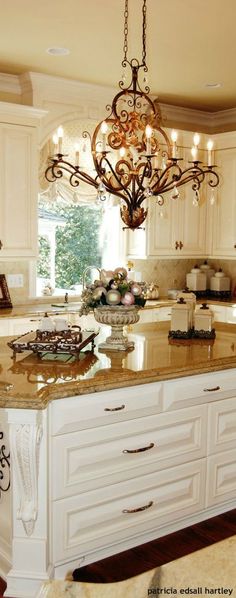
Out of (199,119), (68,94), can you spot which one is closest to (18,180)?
(68,94)

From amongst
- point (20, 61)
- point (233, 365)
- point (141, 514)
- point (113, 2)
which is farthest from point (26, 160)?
point (141, 514)

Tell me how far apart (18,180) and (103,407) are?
2980mm

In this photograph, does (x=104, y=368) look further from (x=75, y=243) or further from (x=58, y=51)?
(x=75, y=243)

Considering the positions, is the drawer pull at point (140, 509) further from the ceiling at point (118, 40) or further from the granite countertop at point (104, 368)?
the ceiling at point (118, 40)

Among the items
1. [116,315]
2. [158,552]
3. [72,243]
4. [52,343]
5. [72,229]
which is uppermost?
[72,229]

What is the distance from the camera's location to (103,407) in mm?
2738

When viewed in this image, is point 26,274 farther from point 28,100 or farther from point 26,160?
point 28,100

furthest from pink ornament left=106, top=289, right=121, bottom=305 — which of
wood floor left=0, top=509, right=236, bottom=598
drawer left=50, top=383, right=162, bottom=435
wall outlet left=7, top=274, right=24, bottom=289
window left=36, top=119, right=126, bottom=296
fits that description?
window left=36, top=119, right=126, bottom=296

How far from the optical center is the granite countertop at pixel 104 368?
2523mm

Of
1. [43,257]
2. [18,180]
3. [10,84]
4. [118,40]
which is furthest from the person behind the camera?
[43,257]

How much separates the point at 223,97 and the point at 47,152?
1.81m

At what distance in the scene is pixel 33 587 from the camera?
2.59 m

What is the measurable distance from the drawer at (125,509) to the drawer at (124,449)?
5cm

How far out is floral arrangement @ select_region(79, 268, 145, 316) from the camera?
317 centimetres
